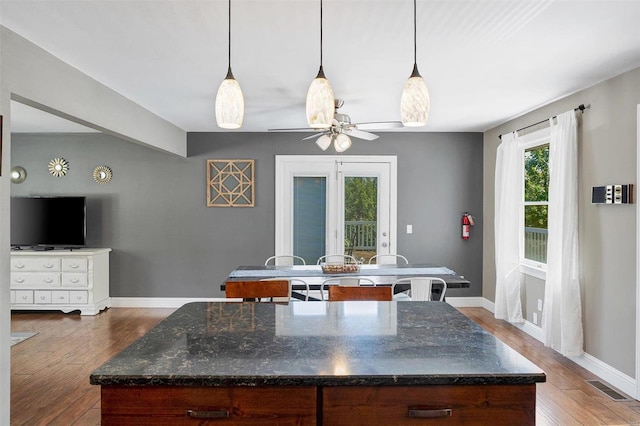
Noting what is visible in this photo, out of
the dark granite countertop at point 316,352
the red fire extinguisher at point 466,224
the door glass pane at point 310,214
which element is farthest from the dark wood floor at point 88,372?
the door glass pane at point 310,214

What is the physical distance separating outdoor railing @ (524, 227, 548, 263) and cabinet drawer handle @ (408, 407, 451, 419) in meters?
3.62

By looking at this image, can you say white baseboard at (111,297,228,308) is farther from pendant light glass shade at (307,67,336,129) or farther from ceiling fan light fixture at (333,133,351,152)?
pendant light glass shade at (307,67,336,129)

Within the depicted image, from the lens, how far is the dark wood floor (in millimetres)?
2703

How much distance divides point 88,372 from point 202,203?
2.72 m

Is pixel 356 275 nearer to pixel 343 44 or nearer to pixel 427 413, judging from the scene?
pixel 343 44

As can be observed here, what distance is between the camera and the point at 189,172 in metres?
5.62

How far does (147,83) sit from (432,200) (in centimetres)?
394

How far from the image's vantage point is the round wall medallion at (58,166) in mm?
5578

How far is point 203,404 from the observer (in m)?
1.18

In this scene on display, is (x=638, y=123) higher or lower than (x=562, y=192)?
higher

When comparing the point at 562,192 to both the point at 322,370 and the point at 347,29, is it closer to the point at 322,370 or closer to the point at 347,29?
the point at 347,29

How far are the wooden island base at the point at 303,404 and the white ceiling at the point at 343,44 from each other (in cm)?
185

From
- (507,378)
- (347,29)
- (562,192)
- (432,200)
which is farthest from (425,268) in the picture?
(507,378)

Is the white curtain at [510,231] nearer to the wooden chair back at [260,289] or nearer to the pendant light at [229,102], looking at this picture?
the wooden chair back at [260,289]
